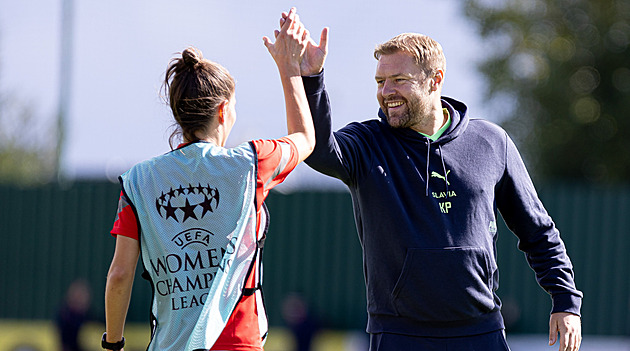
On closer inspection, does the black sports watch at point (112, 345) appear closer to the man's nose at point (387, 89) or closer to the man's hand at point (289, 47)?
the man's hand at point (289, 47)

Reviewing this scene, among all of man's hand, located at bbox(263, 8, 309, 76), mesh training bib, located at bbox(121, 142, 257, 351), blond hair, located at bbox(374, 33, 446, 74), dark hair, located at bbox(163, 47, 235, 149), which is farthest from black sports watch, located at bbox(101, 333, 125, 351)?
blond hair, located at bbox(374, 33, 446, 74)

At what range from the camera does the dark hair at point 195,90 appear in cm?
283

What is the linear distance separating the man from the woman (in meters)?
0.45

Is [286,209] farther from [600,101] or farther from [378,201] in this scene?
[600,101]

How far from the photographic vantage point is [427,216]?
11.0 feet

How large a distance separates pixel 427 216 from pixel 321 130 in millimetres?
577

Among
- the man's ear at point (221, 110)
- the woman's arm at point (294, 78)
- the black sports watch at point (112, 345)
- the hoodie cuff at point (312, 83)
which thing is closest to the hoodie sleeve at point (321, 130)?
the hoodie cuff at point (312, 83)

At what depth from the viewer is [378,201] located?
3.39 m

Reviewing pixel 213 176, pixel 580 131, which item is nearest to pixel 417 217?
pixel 213 176

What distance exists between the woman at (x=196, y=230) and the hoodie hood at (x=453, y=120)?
852 mm

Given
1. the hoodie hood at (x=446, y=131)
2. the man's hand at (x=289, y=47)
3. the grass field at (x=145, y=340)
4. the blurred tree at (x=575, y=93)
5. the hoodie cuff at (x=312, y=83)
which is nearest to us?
the man's hand at (x=289, y=47)

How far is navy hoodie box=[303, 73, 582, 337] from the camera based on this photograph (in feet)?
10.9

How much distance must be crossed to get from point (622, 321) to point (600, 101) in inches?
424

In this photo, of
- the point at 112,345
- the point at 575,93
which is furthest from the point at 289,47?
the point at 575,93
